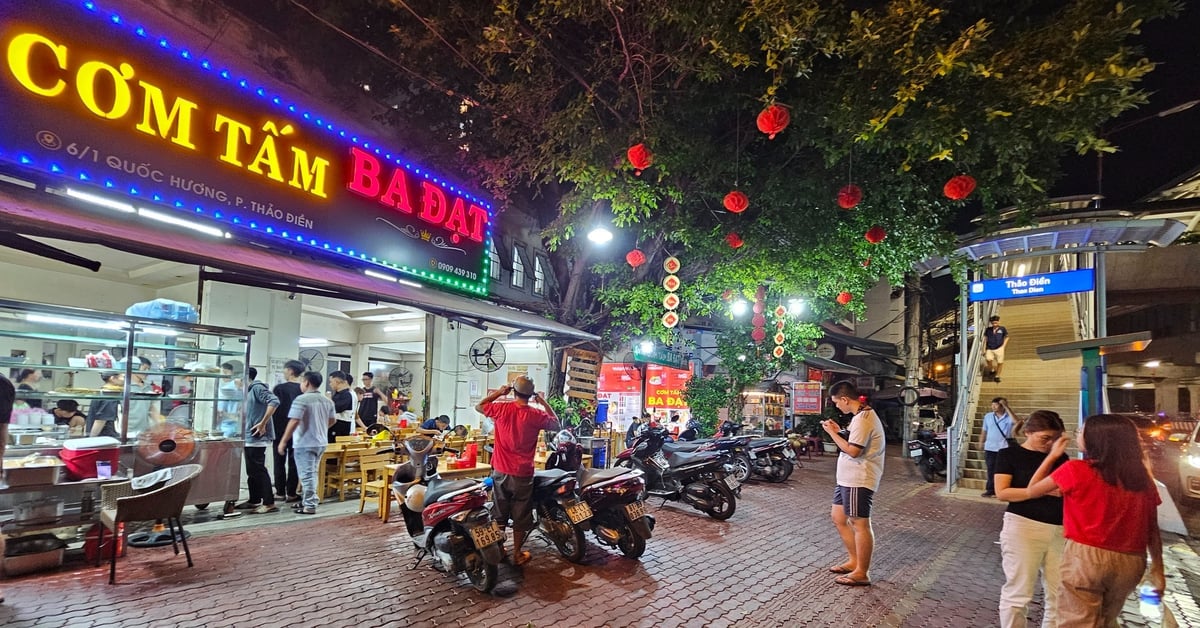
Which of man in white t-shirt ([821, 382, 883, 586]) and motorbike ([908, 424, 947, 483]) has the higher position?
man in white t-shirt ([821, 382, 883, 586])

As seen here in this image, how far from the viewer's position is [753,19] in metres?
5.20

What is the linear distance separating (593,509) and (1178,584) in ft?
20.1

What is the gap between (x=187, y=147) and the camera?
22.3 feet

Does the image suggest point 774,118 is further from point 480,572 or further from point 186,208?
point 186,208

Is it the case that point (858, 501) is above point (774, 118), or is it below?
below

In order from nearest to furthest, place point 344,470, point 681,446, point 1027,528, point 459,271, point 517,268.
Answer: point 1027,528 < point 344,470 < point 681,446 < point 459,271 < point 517,268

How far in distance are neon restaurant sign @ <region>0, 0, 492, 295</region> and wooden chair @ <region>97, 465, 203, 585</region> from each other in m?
2.98

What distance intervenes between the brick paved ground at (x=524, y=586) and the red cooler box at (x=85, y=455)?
0.92m

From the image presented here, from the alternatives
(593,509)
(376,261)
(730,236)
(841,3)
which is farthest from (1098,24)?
(376,261)

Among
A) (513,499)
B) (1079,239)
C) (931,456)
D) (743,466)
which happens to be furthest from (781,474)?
(513,499)

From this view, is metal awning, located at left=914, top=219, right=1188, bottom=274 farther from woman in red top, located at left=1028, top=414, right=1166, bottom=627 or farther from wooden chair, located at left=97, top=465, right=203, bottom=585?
wooden chair, located at left=97, top=465, right=203, bottom=585

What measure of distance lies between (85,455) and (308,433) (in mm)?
2192

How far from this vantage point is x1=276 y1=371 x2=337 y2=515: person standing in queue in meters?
7.28

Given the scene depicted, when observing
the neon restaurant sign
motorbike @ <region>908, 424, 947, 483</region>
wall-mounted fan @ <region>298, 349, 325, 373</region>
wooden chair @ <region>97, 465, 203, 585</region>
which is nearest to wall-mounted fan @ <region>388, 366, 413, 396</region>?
wall-mounted fan @ <region>298, 349, 325, 373</region>
